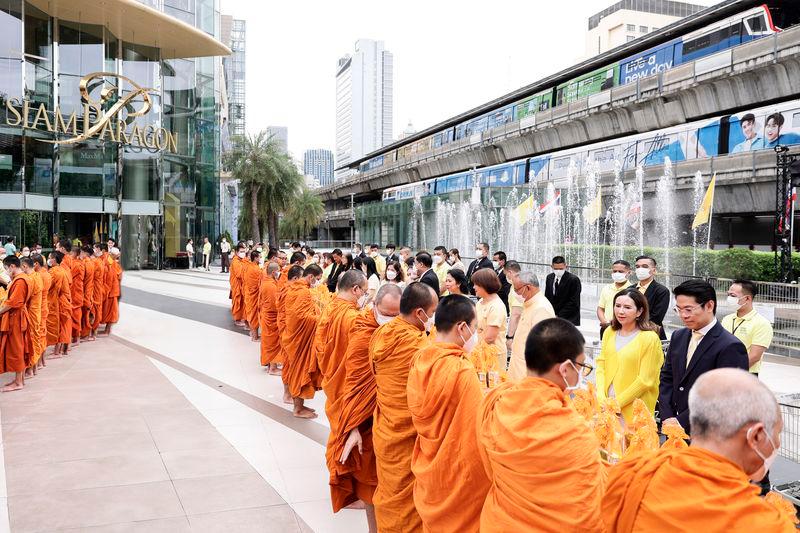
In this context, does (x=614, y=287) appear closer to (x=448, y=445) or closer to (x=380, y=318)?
(x=380, y=318)

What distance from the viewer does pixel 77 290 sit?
10688 mm

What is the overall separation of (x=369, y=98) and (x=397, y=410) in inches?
7040

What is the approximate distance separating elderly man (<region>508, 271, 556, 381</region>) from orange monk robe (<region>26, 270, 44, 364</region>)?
6.38 metres

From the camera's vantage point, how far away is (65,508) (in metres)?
4.46

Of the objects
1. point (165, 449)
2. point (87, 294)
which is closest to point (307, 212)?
point (87, 294)

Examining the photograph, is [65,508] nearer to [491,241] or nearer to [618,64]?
[491,241]

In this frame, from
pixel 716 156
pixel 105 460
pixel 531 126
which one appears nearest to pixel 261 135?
pixel 531 126

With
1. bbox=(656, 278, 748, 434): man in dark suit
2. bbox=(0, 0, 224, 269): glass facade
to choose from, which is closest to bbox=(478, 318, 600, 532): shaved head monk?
bbox=(656, 278, 748, 434): man in dark suit

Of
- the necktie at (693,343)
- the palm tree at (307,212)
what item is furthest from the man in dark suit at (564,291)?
the palm tree at (307,212)

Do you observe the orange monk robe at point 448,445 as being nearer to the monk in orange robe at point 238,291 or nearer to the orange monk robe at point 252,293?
the orange monk robe at point 252,293

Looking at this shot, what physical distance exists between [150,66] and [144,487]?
89.5 ft

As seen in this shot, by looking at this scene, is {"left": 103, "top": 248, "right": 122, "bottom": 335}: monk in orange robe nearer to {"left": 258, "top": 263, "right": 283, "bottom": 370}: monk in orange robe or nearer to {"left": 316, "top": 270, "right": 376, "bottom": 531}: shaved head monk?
{"left": 258, "top": 263, "right": 283, "bottom": 370}: monk in orange robe

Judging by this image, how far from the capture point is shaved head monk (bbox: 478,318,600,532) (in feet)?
6.76

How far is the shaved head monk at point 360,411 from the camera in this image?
4.04 m
